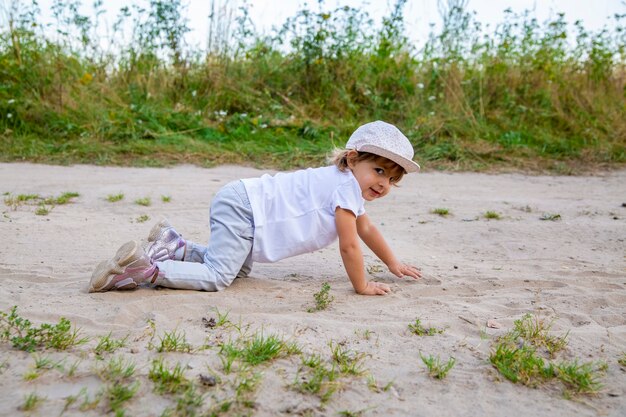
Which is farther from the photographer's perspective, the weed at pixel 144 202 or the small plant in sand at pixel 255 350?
the weed at pixel 144 202

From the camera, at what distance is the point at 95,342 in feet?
8.45

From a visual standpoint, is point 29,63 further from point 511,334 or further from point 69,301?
point 511,334

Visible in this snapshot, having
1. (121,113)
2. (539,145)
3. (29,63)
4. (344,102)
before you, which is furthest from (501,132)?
(29,63)

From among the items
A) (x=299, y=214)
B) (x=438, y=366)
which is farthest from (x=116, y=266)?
(x=438, y=366)

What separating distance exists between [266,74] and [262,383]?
24.2ft

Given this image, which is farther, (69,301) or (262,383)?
(69,301)

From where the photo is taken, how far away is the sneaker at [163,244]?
11.7ft

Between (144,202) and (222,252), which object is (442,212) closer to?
(144,202)

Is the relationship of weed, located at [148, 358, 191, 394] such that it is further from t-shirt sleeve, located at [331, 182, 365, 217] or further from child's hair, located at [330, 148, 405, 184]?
child's hair, located at [330, 148, 405, 184]

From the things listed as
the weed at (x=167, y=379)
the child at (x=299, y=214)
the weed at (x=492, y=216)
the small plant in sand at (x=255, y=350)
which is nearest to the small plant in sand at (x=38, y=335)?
the weed at (x=167, y=379)

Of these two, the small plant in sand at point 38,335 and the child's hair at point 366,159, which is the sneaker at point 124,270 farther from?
the child's hair at point 366,159

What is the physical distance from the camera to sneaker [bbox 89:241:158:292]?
3.18 metres

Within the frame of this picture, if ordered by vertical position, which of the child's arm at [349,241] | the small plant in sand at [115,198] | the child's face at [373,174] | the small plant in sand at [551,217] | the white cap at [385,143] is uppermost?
the white cap at [385,143]

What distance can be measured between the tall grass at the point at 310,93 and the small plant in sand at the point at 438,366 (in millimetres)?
4930
